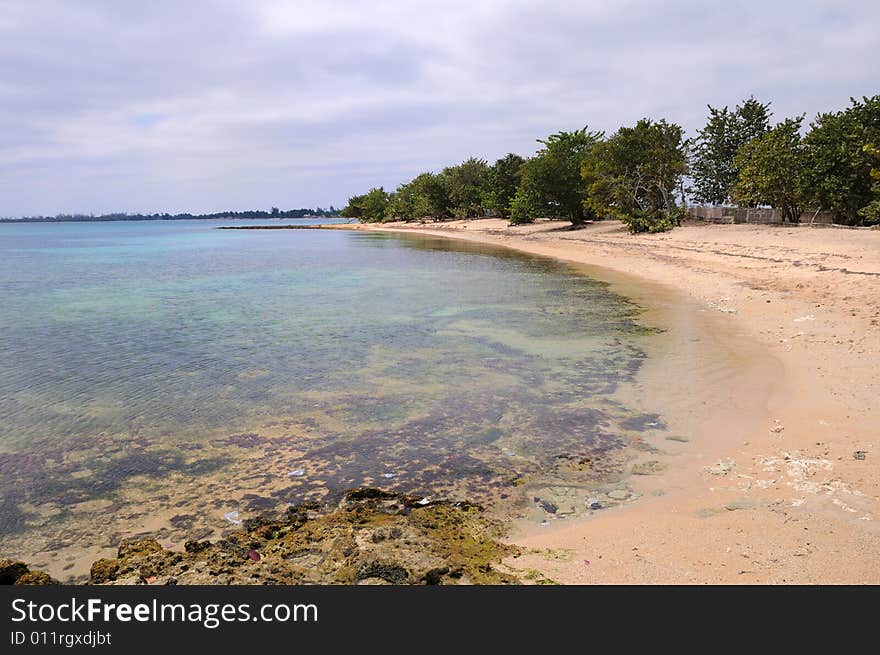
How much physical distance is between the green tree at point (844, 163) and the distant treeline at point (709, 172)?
5 centimetres

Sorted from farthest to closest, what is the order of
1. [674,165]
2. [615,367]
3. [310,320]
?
[674,165], [310,320], [615,367]

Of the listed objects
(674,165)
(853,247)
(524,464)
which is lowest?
(524,464)

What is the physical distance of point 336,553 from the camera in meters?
4.42

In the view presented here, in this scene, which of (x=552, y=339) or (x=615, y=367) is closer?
(x=615, y=367)

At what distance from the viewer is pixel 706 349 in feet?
38.3

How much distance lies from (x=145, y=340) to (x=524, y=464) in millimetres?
11651

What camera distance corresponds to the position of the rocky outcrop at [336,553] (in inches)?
161

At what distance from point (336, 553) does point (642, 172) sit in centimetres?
4756

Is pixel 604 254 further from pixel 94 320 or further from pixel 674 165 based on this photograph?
pixel 94 320

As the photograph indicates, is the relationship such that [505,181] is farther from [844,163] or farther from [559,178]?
[844,163]

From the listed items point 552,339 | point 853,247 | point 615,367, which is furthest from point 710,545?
point 853,247

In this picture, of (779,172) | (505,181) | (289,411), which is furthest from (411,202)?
(289,411)

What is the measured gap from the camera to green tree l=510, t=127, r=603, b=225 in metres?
54.6

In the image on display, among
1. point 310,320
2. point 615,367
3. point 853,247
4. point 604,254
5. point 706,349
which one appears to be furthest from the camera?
point 604,254
